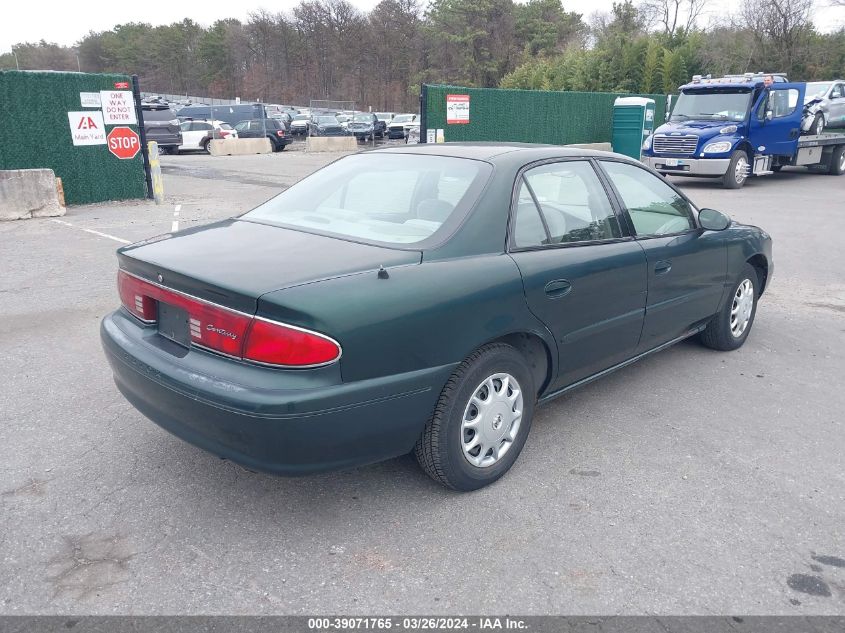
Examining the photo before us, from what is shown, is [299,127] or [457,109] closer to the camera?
[457,109]

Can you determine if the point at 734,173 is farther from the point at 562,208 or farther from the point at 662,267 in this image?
the point at 562,208

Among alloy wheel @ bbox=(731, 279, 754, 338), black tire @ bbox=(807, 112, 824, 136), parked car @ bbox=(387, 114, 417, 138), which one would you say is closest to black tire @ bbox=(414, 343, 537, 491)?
alloy wheel @ bbox=(731, 279, 754, 338)

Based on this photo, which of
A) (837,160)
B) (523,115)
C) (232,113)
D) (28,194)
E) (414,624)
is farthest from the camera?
(232,113)

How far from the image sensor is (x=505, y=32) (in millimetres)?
58906

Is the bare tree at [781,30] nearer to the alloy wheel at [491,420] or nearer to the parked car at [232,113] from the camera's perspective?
the parked car at [232,113]

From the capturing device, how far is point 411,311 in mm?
2740

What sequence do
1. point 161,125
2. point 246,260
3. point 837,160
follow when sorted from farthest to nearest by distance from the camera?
point 161,125
point 837,160
point 246,260

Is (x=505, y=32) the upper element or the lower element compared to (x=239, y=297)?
upper

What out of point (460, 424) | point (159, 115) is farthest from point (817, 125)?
point (159, 115)

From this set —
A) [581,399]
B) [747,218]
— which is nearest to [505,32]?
[747,218]

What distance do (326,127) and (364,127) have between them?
8.74 feet

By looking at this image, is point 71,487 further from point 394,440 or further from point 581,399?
point 581,399

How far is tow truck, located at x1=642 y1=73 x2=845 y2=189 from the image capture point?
629 inches

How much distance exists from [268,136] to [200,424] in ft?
91.4
